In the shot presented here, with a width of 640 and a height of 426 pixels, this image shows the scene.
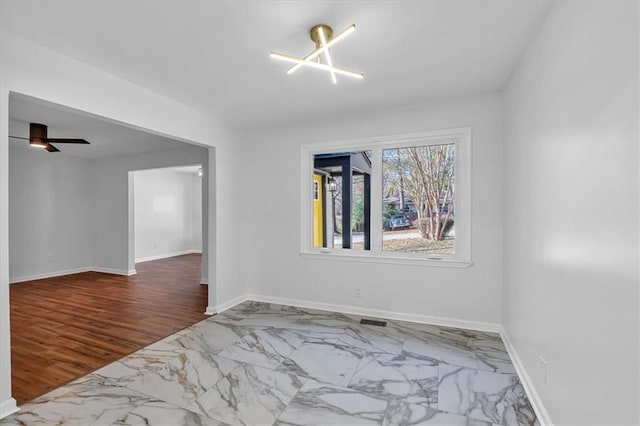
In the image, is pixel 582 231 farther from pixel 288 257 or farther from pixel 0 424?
pixel 0 424

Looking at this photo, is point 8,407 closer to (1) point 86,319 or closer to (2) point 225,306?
(1) point 86,319

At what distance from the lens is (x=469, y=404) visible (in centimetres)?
201

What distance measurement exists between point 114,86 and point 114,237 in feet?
16.0

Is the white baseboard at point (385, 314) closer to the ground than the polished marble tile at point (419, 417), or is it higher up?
higher up

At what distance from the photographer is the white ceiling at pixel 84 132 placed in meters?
3.49

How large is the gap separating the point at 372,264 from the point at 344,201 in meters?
0.89

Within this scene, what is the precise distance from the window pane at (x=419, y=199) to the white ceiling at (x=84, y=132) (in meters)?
3.01

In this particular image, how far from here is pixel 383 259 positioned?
357 centimetres

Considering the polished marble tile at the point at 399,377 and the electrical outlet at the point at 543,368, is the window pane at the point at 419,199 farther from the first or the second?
the electrical outlet at the point at 543,368

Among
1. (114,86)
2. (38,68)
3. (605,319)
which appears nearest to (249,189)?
(114,86)

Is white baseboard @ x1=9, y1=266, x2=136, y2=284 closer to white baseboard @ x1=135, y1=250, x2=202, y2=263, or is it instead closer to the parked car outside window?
white baseboard @ x1=135, y1=250, x2=202, y2=263

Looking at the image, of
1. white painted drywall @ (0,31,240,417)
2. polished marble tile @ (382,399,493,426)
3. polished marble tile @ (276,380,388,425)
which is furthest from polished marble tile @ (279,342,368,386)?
white painted drywall @ (0,31,240,417)

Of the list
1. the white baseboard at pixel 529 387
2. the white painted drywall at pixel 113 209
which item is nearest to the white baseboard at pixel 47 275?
the white painted drywall at pixel 113 209

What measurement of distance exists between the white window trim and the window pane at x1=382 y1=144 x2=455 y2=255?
0.24 feet
